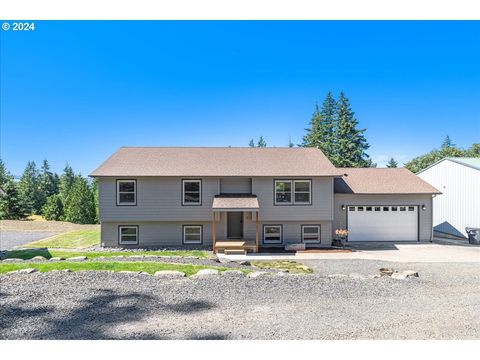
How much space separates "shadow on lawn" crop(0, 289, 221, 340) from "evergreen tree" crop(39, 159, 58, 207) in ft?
143

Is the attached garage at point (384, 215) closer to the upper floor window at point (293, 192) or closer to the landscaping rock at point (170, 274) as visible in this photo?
the upper floor window at point (293, 192)

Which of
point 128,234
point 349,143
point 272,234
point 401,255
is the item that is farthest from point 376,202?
point 349,143

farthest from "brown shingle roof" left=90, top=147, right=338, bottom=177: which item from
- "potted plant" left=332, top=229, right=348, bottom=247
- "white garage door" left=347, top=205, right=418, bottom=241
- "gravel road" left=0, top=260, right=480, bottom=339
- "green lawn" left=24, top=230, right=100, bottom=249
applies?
"gravel road" left=0, top=260, right=480, bottom=339

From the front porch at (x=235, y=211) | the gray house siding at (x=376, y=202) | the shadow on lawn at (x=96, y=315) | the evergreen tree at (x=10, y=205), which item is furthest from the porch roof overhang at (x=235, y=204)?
the evergreen tree at (x=10, y=205)

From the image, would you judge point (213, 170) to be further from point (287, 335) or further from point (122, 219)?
point (287, 335)

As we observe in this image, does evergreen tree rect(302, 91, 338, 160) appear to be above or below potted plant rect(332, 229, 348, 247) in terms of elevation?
above

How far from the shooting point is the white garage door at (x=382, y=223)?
1658cm

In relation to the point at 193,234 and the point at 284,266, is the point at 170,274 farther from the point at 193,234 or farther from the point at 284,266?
the point at 193,234

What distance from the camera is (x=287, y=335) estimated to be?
491cm

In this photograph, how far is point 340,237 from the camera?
15828 mm

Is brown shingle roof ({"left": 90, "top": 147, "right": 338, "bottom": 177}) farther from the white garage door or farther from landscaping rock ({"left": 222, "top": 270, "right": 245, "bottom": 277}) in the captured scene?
landscaping rock ({"left": 222, "top": 270, "right": 245, "bottom": 277})

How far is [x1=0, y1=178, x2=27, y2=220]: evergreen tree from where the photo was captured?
93.2ft
